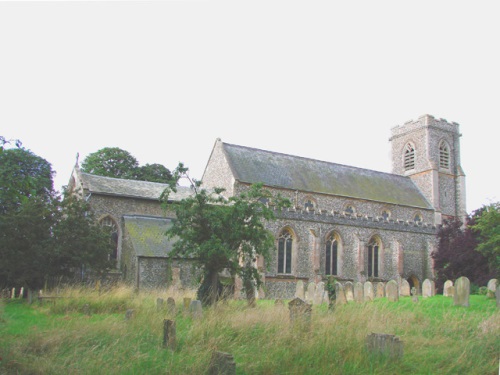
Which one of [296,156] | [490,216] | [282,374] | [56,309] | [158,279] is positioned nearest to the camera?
[282,374]

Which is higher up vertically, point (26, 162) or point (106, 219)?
point (26, 162)

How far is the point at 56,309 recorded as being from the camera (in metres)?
14.1

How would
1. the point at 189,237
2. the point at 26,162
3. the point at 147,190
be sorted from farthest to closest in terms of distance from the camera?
1. the point at 26,162
2. the point at 147,190
3. the point at 189,237

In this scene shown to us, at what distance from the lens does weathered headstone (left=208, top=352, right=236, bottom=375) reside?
6578 mm

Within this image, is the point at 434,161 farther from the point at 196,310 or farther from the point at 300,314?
the point at 300,314

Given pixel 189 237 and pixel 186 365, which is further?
pixel 189 237

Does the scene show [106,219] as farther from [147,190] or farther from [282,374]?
[282,374]

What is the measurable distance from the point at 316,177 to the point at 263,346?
27481mm

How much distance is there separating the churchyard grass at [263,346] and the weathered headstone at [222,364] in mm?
215

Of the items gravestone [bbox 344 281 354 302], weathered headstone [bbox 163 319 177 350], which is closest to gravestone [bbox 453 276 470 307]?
gravestone [bbox 344 281 354 302]

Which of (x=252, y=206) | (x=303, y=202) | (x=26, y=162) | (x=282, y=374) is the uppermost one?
(x=26, y=162)

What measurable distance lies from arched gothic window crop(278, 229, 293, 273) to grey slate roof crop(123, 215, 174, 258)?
618 cm

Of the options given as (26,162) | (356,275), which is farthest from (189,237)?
(26,162)

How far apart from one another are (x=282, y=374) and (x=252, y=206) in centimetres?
1006
